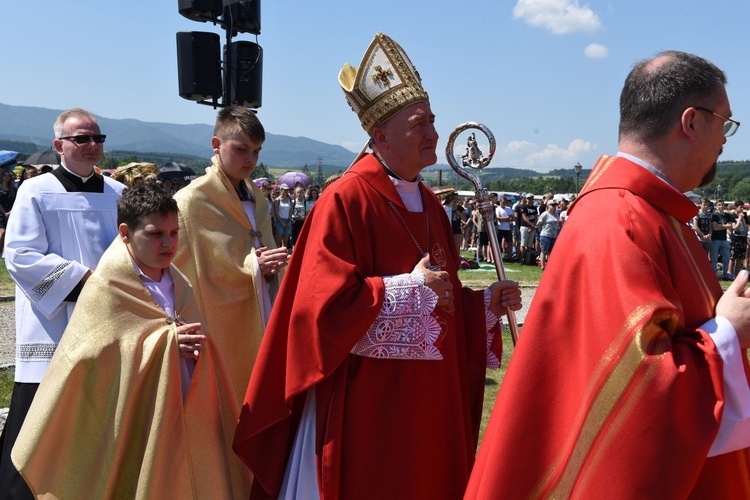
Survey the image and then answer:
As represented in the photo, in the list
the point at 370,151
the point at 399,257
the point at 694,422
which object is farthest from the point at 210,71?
the point at 694,422

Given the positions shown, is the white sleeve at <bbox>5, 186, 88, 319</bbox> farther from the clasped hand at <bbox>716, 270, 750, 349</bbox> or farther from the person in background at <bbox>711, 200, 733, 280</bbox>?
the person in background at <bbox>711, 200, 733, 280</bbox>

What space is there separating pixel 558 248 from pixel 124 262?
2066mm

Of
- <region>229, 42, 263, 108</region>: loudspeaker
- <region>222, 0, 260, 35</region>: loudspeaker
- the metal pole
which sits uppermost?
<region>222, 0, 260, 35</region>: loudspeaker

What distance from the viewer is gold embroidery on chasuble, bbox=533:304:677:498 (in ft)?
6.73

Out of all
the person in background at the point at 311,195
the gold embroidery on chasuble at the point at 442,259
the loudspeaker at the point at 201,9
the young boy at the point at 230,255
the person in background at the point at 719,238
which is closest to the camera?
the gold embroidery on chasuble at the point at 442,259

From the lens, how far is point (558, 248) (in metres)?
2.33

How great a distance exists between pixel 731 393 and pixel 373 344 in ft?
5.13

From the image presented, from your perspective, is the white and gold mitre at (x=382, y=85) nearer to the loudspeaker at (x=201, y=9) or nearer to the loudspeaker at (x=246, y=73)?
the loudspeaker at (x=201, y=9)

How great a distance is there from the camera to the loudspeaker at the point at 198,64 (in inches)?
293

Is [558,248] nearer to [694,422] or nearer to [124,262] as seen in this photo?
[694,422]

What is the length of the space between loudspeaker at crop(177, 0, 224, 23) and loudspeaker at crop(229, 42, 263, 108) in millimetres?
332

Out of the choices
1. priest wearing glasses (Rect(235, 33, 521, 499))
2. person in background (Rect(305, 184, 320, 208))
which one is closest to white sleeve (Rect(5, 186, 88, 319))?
priest wearing glasses (Rect(235, 33, 521, 499))

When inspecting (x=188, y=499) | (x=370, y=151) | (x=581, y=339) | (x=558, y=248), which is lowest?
(x=188, y=499)

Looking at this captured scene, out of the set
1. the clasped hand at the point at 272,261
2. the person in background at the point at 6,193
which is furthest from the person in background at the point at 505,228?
the clasped hand at the point at 272,261
